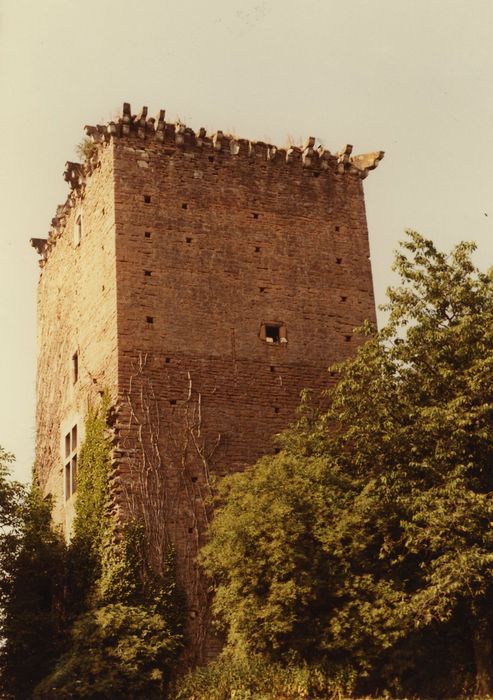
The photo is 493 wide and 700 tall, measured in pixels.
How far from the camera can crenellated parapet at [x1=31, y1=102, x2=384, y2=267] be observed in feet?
83.6

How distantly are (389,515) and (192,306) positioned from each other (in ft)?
22.2

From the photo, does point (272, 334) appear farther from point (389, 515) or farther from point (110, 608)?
point (110, 608)

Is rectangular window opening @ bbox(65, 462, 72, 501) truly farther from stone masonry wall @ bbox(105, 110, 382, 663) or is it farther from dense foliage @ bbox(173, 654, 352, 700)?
dense foliage @ bbox(173, 654, 352, 700)

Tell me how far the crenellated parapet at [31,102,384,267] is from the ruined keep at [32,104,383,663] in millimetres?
37

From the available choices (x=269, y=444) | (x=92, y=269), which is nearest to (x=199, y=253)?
(x=92, y=269)

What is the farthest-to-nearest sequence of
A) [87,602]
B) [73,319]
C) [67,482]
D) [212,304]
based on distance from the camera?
1. [73,319]
2. [67,482]
3. [212,304]
4. [87,602]

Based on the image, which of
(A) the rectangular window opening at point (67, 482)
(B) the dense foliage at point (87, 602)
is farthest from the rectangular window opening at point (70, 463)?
(B) the dense foliage at point (87, 602)

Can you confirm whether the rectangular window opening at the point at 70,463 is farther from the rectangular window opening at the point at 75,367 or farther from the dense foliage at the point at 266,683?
the dense foliage at the point at 266,683

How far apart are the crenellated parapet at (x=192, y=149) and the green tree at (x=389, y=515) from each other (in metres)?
5.85

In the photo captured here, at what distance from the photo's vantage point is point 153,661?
810 inches

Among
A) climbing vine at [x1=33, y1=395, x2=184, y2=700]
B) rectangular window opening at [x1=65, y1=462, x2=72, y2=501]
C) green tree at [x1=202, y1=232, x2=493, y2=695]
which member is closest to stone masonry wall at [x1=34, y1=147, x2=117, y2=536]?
rectangular window opening at [x1=65, y1=462, x2=72, y2=501]

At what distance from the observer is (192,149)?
25969 millimetres

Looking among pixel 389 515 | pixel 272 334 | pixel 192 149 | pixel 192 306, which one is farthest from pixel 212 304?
pixel 389 515

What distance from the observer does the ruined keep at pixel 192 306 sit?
22703 millimetres
